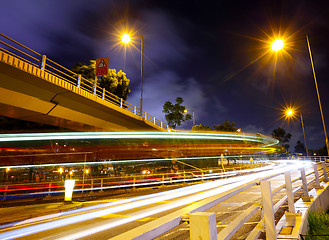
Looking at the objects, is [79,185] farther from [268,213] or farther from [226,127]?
[226,127]

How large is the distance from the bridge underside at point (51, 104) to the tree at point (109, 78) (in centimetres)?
840

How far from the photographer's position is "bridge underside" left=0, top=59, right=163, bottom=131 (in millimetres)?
13336

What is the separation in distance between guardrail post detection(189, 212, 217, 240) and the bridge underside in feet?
44.7

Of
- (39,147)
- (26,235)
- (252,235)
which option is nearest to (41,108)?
(39,147)

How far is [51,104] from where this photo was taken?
16469 millimetres

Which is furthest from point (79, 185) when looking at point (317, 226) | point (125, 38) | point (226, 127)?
point (226, 127)

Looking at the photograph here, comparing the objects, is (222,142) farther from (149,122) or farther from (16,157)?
(16,157)

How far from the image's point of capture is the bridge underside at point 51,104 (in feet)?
43.8

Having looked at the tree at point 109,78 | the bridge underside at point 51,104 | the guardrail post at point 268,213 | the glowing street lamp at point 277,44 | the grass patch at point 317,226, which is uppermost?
the tree at point 109,78

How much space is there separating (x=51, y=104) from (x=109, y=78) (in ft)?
60.0

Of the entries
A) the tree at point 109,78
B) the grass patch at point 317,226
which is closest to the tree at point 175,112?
the tree at point 109,78

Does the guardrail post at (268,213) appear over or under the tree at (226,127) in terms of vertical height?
under

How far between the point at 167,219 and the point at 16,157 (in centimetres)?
2578

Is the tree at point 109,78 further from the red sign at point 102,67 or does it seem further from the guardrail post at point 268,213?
the guardrail post at point 268,213
